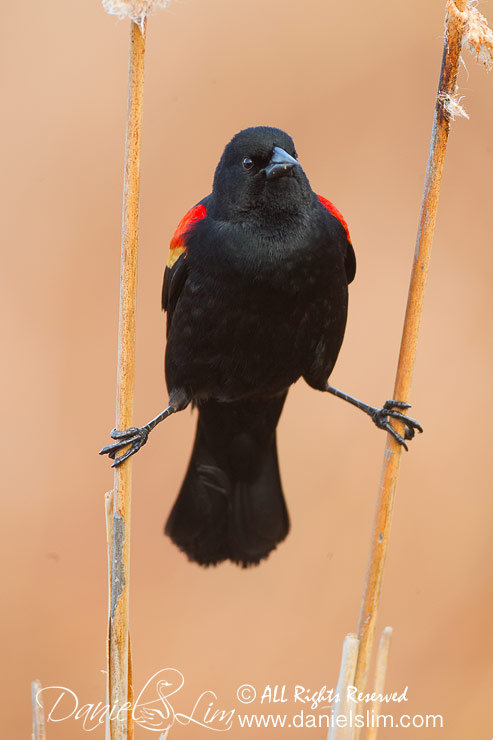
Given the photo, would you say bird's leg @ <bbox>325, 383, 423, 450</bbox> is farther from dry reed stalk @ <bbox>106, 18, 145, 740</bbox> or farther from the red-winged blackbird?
dry reed stalk @ <bbox>106, 18, 145, 740</bbox>

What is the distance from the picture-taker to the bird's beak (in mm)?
2162

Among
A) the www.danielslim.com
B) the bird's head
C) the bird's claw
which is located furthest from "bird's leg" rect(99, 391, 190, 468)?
the www.danielslim.com

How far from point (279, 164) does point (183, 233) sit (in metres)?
0.42

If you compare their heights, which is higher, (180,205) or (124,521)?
(180,205)

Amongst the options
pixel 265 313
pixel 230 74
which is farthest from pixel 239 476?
pixel 230 74

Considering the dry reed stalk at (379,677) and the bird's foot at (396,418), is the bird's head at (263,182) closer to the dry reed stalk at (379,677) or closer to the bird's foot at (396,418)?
the bird's foot at (396,418)

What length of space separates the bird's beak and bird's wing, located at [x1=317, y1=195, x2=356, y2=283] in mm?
280

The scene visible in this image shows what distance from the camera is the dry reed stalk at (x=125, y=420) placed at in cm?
170

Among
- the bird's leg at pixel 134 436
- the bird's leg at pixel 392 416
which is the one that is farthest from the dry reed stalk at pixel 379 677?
the bird's leg at pixel 134 436


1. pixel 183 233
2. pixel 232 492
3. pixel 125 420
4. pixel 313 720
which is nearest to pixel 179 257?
pixel 183 233

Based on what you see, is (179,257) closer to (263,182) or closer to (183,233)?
(183,233)

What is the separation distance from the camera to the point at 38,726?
169 centimetres

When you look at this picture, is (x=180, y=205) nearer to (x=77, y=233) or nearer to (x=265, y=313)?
(x=77, y=233)

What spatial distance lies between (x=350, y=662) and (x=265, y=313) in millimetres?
947
